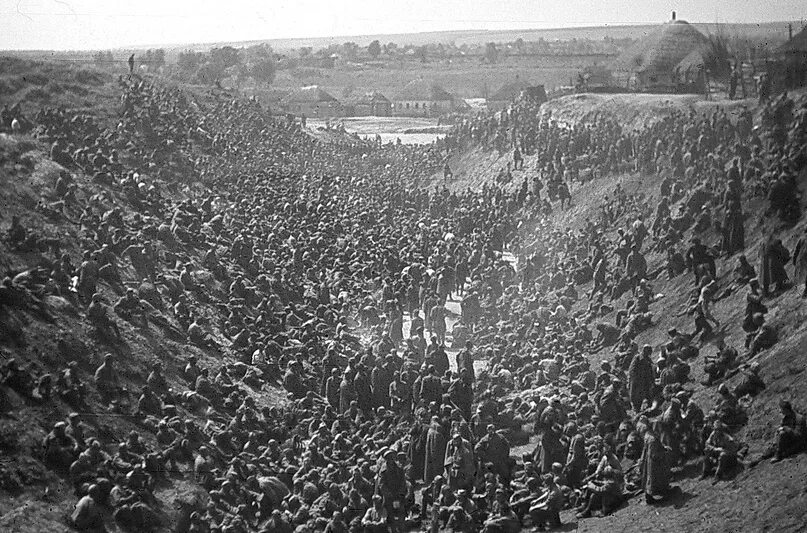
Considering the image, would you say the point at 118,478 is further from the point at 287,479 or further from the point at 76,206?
the point at 76,206

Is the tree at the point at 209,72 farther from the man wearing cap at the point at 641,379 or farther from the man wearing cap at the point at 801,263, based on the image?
the man wearing cap at the point at 801,263

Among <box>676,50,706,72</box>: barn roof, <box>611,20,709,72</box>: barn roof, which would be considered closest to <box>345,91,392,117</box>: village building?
<box>611,20,709,72</box>: barn roof

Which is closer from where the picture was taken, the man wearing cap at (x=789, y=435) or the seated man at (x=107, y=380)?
the man wearing cap at (x=789, y=435)

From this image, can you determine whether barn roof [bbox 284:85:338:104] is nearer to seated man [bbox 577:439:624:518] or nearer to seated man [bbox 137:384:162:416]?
seated man [bbox 137:384:162:416]

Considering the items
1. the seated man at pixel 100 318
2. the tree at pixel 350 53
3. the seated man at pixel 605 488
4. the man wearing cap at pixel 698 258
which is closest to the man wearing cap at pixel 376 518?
the seated man at pixel 605 488

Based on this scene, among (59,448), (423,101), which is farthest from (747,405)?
(423,101)

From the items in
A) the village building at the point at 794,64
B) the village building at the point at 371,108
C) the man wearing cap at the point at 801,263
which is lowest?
the man wearing cap at the point at 801,263

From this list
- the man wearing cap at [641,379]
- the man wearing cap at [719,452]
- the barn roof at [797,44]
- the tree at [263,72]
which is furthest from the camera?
the tree at [263,72]
